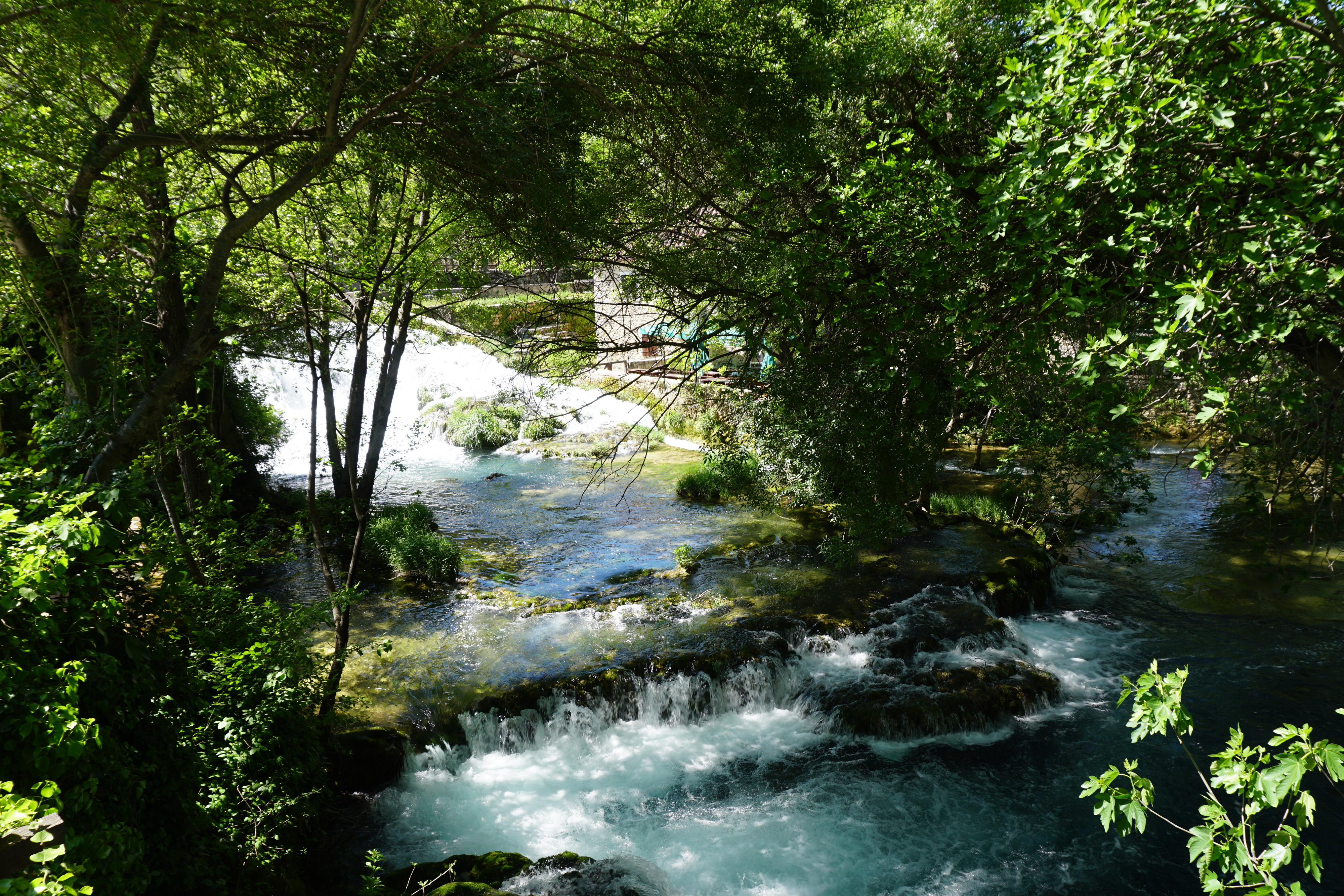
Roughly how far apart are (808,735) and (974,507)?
22.8 feet

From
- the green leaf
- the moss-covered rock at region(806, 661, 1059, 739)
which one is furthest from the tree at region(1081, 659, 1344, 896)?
the moss-covered rock at region(806, 661, 1059, 739)

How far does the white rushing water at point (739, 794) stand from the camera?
19.4 ft

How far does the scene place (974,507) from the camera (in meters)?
13.1

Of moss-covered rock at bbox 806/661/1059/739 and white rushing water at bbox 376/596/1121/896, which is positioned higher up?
moss-covered rock at bbox 806/661/1059/739

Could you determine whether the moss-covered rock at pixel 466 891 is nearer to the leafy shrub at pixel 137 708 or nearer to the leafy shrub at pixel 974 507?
the leafy shrub at pixel 137 708

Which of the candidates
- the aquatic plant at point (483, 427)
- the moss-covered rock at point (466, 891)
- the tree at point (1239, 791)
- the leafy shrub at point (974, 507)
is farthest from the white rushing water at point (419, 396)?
the tree at point (1239, 791)

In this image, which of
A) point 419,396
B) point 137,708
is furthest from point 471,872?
point 419,396

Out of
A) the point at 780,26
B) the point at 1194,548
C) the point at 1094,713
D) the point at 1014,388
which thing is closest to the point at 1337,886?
the point at 1094,713

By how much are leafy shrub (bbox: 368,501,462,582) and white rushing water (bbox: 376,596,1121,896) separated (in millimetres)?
3671

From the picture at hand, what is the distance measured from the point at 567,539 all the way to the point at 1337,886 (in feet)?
32.1

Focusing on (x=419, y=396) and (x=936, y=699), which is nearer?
(x=936, y=699)

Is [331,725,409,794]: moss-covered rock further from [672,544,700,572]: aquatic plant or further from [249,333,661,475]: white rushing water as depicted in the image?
[249,333,661,475]: white rushing water

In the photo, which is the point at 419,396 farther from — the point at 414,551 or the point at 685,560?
the point at 685,560

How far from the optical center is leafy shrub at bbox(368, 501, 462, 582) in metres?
10.7
